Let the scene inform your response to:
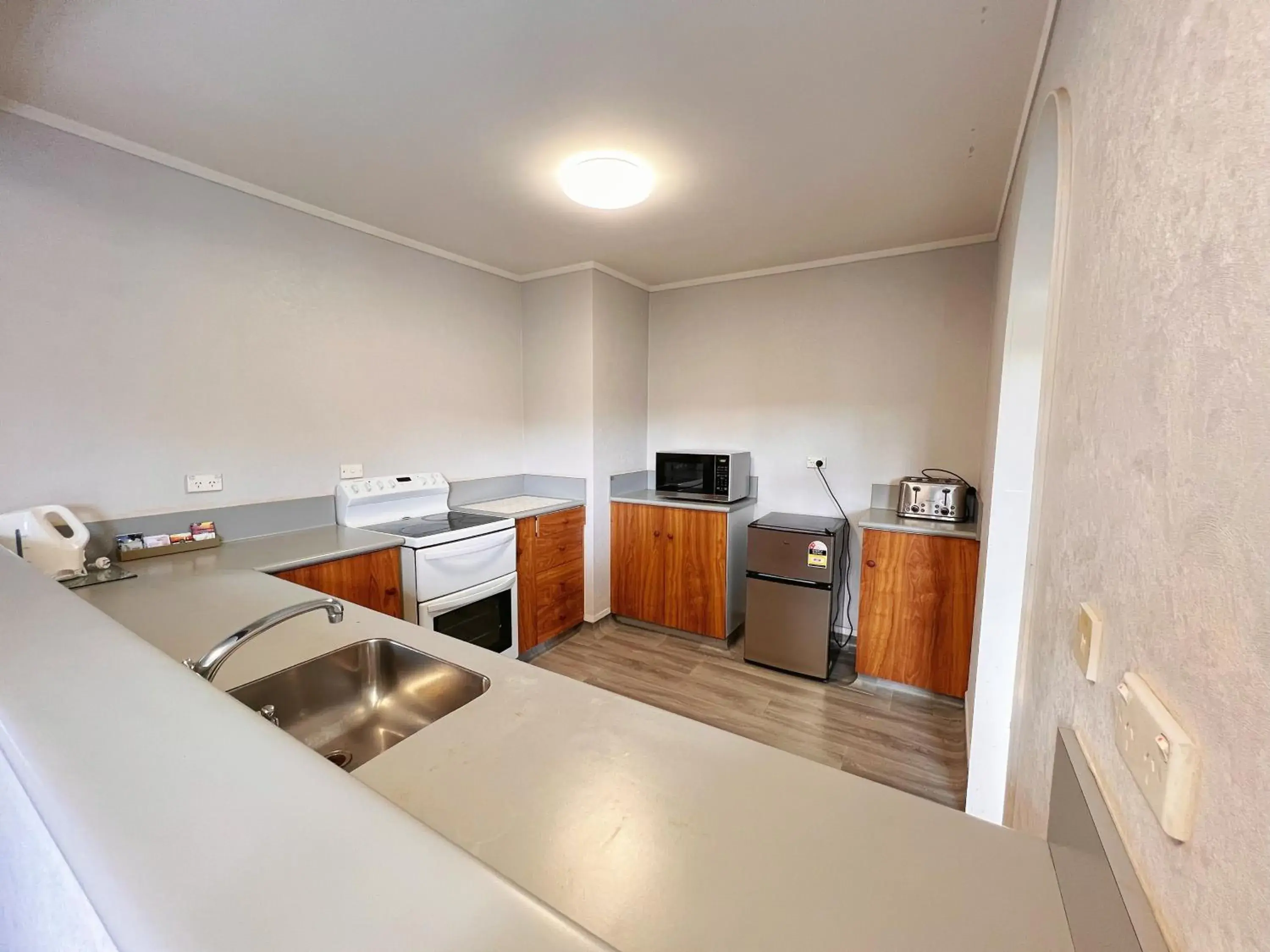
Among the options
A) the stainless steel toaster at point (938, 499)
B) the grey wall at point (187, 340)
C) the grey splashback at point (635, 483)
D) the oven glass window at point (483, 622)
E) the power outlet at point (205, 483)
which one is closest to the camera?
the grey wall at point (187, 340)

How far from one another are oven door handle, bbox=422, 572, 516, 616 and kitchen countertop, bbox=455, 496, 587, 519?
1.13 ft

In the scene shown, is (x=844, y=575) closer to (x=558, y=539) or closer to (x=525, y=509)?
(x=558, y=539)

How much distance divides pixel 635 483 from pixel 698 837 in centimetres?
318

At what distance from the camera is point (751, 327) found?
3459mm

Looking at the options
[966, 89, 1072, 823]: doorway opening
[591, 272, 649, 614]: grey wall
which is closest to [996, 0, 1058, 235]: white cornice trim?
[966, 89, 1072, 823]: doorway opening

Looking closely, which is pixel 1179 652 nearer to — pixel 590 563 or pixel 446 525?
pixel 446 525

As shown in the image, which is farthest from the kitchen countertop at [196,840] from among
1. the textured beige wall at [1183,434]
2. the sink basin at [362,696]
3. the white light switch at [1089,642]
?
the white light switch at [1089,642]

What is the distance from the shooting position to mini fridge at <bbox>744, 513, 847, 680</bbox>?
9.04 ft

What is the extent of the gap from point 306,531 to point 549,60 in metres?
2.27

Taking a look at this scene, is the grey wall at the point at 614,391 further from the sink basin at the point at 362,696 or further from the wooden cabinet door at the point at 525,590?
the sink basin at the point at 362,696

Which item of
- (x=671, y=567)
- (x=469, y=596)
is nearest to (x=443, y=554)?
(x=469, y=596)

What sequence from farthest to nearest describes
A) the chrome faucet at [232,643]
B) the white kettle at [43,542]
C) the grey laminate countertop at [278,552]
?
the grey laminate countertop at [278,552] → the white kettle at [43,542] → the chrome faucet at [232,643]

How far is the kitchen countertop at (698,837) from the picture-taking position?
526 millimetres

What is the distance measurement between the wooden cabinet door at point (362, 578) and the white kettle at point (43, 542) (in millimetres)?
593
